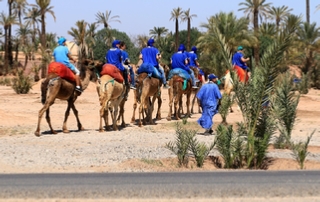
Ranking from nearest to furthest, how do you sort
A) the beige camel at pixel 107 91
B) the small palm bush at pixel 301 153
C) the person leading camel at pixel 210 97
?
the small palm bush at pixel 301 153
the person leading camel at pixel 210 97
the beige camel at pixel 107 91

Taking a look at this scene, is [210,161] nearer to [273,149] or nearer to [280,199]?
[273,149]

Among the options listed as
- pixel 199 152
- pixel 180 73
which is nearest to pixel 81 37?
pixel 180 73

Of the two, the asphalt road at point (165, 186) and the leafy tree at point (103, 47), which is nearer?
the asphalt road at point (165, 186)

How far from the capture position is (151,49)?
20.7 m

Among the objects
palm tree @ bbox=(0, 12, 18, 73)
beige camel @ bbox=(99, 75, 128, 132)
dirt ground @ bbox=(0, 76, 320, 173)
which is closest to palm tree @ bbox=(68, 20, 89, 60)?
palm tree @ bbox=(0, 12, 18, 73)

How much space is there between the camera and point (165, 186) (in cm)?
890

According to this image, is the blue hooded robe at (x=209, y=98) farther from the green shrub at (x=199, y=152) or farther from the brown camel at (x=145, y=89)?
the green shrub at (x=199, y=152)

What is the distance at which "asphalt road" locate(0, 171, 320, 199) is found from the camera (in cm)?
852

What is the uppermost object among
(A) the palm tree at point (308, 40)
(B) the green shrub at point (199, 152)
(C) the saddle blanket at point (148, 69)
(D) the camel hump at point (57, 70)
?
(A) the palm tree at point (308, 40)

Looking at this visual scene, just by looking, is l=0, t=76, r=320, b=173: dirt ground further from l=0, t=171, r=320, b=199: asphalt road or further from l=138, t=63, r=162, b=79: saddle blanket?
l=0, t=171, r=320, b=199: asphalt road

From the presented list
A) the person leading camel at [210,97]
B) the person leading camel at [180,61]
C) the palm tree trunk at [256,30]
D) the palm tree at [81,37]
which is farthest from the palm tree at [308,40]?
the person leading camel at [210,97]

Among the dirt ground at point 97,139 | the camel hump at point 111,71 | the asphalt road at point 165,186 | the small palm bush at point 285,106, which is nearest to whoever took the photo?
the asphalt road at point 165,186

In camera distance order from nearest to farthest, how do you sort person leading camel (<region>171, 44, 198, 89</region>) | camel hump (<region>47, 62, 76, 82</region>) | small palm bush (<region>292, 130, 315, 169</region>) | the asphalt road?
the asphalt road < small palm bush (<region>292, 130, 315, 169</region>) < camel hump (<region>47, 62, 76, 82</region>) < person leading camel (<region>171, 44, 198, 89</region>)

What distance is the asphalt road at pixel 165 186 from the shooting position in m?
8.52
